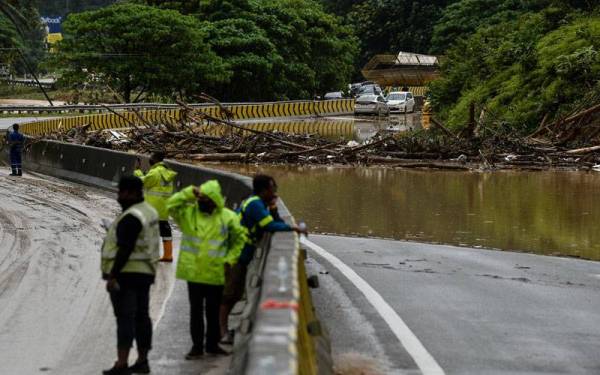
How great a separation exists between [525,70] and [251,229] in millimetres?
31435

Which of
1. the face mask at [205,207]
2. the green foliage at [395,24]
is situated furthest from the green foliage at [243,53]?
the face mask at [205,207]

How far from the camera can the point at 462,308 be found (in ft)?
39.2

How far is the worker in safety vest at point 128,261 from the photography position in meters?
8.71

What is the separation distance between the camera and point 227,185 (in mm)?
16719

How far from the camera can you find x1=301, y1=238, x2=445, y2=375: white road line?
922 centimetres

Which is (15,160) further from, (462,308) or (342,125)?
(342,125)

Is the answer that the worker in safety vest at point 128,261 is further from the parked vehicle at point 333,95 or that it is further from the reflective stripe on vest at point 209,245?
the parked vehicle at point 333,95

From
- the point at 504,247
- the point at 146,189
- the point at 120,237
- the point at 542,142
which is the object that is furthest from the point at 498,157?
the point at 120,237

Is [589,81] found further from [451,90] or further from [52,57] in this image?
[52,57]

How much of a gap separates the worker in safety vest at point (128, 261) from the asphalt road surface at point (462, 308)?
1763mm

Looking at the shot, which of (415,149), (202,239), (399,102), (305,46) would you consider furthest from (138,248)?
(305,46)

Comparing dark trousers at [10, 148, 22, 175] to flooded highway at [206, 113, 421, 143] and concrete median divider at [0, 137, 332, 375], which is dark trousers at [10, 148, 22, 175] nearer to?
concrete median divider at [0, 137, 332, 375]

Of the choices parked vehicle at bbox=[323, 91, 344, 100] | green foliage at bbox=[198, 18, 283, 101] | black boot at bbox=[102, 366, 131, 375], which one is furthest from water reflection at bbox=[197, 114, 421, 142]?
black boot at bbox=[102, 366, 131, 375]

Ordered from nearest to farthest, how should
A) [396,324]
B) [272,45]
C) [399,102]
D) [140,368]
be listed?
[140,368], [396,324], [399,102], [272,45]
